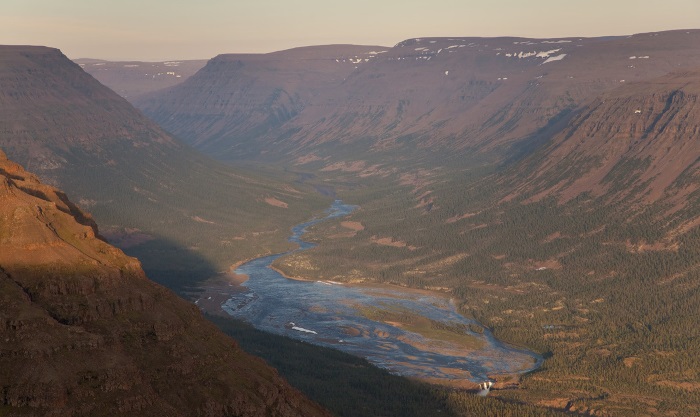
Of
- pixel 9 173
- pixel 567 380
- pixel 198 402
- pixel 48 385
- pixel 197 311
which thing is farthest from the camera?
pixel 567 380

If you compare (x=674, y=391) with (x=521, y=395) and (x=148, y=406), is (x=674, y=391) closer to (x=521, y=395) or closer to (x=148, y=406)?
(x=521, y=395)

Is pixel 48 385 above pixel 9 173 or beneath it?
beneath

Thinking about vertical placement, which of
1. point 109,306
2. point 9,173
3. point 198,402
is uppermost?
point 9,173

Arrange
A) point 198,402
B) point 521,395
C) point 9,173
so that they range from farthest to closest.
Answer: point 521,395
point 9,173
point 198,402

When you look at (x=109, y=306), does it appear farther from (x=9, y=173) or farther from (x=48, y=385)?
(x=9, y=173)

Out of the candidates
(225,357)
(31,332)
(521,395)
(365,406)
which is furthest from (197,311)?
(521,395)

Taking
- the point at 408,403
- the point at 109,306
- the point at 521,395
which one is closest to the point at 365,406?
the point at 408,403

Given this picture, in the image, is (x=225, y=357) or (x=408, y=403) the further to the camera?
(x=408, y=403)
